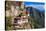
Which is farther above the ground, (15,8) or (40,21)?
(15,8)

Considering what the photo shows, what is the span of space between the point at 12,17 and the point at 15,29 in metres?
0.14

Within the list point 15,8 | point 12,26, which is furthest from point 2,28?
point 15,8

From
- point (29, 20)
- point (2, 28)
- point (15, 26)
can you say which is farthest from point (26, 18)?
point (2, 28)

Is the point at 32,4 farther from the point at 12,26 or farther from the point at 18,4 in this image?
the point at 12,26

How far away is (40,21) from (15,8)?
0.33 meters

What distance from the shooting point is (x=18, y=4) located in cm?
100

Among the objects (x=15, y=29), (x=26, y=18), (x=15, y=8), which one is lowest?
(x=15, y=29)

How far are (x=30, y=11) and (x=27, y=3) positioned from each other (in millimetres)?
97

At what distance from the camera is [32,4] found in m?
1.02

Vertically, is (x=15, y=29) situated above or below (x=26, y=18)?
below

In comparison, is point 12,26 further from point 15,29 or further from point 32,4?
point 32,4

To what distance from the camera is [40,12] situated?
1.03 m

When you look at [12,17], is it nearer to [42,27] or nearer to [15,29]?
[15,29]

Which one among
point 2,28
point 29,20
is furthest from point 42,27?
point 2,28
